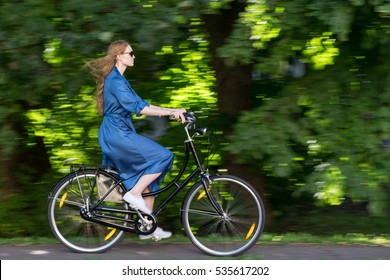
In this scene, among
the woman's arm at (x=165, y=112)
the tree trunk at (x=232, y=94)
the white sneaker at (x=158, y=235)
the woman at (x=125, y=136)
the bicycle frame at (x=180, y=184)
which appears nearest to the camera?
A: the woman's arm at (x=165, y=112)

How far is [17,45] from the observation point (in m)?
7.43

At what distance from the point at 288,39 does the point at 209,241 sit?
2.06 m

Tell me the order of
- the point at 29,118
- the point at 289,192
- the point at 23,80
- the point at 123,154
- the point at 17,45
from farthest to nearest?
the point at 289,192
the point at 29,118
the point at 23,80
the point at 17,45
the point at 123,154

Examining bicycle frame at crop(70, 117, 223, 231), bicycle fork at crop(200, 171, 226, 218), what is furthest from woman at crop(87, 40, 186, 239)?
bicycle fork at crop(200, 171, 226, 218)

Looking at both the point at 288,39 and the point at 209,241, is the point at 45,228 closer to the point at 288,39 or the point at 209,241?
the point at 209,241

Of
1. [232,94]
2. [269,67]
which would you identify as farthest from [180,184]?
[232,94]

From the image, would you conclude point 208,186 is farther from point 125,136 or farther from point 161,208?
point 125,136

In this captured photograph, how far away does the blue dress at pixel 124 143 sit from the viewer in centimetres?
671

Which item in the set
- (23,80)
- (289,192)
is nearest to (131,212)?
(23,80)

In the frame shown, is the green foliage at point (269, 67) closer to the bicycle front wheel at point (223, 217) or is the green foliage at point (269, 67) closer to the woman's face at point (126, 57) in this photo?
the woman's face at point (126, 57)

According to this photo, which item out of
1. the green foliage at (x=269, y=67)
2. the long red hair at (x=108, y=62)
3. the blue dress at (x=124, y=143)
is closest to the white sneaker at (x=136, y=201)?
the blue dress at (x=124, y=143)

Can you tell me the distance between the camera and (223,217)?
6875 mm

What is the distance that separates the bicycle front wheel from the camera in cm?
674

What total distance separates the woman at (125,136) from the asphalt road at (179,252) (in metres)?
0.46
